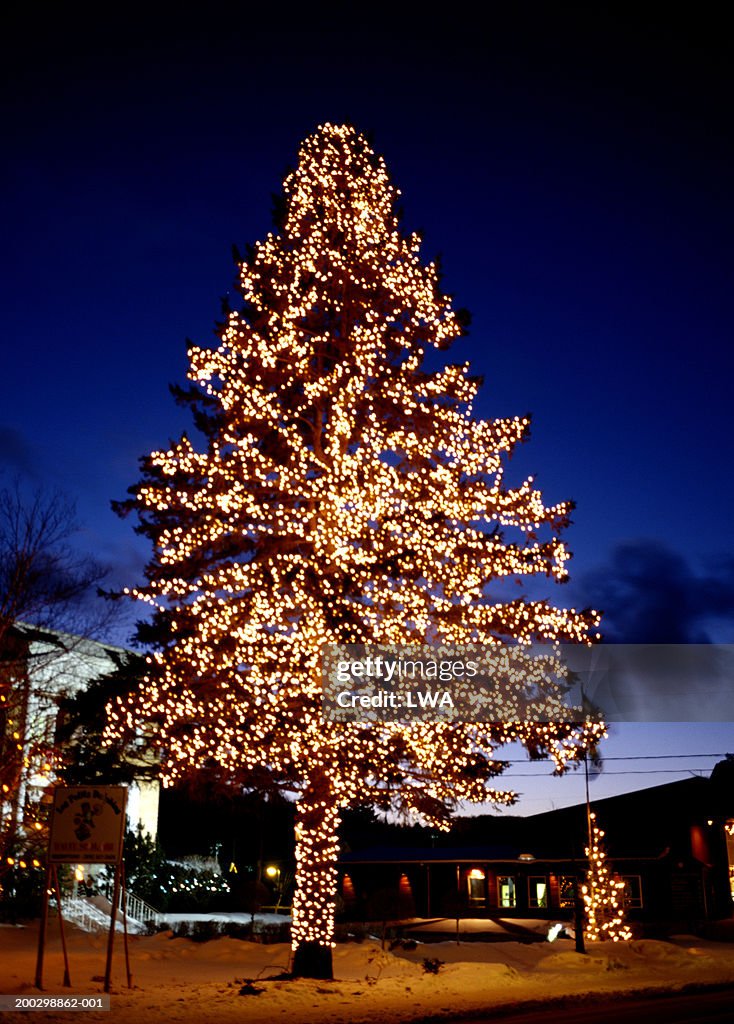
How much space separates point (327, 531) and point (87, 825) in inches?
255

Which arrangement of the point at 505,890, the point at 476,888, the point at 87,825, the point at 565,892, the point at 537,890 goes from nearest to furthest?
the point at 87,825
the point at 565,892
the point at 537,890
the point at 505,890
the point at 476,888

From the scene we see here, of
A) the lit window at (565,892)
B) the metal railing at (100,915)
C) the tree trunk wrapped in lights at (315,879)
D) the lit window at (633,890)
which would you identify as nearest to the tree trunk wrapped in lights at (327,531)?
the tree trunk wrapped in lights at (315,879)

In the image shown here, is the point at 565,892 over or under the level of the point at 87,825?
under

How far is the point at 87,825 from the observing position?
44.0ft

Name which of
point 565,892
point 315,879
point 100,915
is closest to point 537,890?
point 565,892

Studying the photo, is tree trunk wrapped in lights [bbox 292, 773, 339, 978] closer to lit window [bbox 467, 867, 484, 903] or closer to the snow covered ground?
the snow covered ground

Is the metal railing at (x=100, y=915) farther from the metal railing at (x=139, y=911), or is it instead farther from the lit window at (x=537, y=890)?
the lit window at (x=537, y=890)

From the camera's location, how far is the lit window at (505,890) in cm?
4241

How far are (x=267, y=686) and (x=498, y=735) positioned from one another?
4188mm

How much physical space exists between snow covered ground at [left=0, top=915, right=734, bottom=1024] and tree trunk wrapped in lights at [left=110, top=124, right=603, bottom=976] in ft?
6.36

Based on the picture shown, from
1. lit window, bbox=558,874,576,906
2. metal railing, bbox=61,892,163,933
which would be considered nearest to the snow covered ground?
metal railing, bbox=61,892,163,933

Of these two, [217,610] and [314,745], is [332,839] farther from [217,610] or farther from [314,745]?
[217,610]

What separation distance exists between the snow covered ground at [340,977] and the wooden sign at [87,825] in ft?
6.01

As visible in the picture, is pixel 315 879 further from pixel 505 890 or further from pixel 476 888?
pixel 476 888
